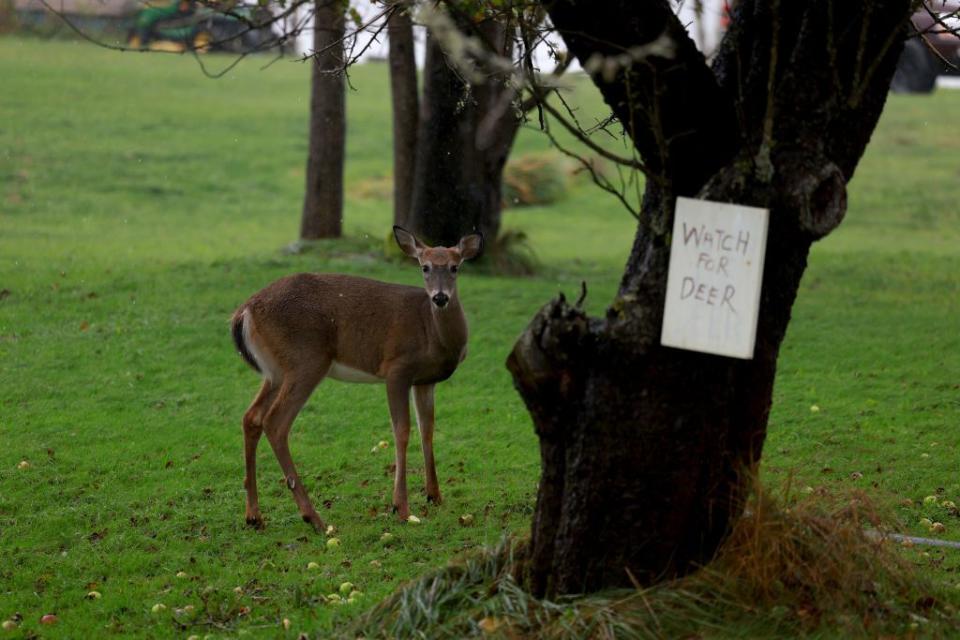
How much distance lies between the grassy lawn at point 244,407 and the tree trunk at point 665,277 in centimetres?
120

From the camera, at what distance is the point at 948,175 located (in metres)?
28.6

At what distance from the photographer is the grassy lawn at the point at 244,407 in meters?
6.97

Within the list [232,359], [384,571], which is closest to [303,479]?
[384,571]

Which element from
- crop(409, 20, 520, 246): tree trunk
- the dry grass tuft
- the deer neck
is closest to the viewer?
the dry grass tuft

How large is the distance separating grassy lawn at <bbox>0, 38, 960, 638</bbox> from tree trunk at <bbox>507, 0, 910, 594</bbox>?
1.20m

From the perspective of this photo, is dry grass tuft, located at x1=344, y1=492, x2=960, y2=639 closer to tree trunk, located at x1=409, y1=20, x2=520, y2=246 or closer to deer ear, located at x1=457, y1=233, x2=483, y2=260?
deer ear, located at x1=457, y1=233, x2=483, y2=260

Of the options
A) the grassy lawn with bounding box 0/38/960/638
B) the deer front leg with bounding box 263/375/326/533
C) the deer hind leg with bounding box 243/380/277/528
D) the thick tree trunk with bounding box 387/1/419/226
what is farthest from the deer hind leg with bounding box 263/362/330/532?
the thick tree trunk with bounding box 387/1/419/226

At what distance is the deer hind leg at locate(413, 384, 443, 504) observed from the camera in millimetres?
8188

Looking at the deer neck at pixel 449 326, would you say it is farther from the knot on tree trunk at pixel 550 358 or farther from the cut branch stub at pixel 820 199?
the cut branch stub at pixel 820 199

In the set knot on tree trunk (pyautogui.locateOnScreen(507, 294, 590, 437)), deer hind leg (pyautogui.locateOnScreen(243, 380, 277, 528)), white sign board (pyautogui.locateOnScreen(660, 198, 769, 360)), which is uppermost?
white sign board (pyautogui.locateOnScreen(660, 198, 769, 360))

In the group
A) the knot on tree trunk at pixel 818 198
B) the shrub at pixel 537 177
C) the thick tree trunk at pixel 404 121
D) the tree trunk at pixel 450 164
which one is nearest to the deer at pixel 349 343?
the knot on tree trunk at pixel 818 198

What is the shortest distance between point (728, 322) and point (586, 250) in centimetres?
1564

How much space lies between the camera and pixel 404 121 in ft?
52.1

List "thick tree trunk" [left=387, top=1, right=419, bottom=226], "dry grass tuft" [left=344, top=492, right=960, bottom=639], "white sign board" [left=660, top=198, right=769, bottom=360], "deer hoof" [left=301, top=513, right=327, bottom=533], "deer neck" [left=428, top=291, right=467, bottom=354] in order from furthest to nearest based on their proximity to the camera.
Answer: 1. "thick tree trunk" [left=387, top=1, right=419, bottom=226]
2. "deer neck" [left=428, top=291, right=467, bottom=354]
3. "deer hoof" [left=301, top=513, right=327, bottom=533]
4. "dry grass tuft" [left=344, top=492, right=960, bottom=639]
5. "white sign board" [left=660, top=198, right=769, bottom=360]
